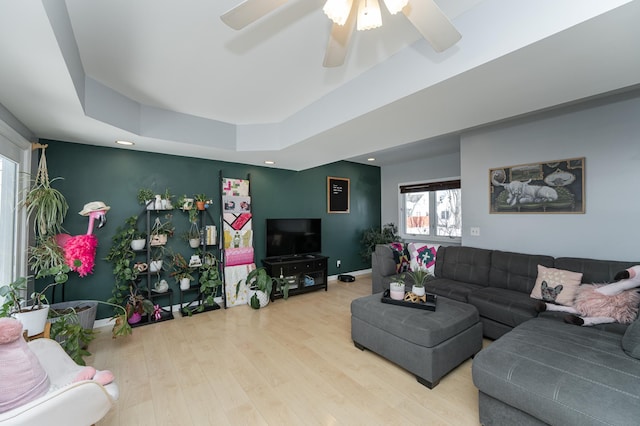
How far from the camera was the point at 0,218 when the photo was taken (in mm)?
2250

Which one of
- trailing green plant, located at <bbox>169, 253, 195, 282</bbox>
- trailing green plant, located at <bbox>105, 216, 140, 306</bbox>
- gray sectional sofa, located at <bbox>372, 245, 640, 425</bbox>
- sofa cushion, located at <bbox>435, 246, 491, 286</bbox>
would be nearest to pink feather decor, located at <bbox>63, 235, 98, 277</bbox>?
trailing green plant, located at <bbox>105, 216, 140, 306</bbox>

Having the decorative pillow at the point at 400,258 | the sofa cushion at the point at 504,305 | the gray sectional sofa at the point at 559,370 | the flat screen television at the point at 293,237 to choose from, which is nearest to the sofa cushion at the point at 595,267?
the gray sectional sofa at the point at 559,370

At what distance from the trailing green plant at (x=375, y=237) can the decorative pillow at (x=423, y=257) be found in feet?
5.03

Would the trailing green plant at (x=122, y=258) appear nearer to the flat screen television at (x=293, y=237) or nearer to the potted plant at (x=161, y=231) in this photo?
the potted plant at (x=161, y=231)

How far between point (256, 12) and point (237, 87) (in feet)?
4.72

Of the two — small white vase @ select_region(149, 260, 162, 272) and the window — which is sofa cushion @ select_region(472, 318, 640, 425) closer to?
the window

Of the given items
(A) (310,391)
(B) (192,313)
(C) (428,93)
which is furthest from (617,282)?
(B) (192,313)

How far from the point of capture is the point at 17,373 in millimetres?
1247

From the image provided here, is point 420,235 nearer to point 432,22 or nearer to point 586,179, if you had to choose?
point 586,179

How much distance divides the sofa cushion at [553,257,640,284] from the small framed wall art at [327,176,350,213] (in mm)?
3586

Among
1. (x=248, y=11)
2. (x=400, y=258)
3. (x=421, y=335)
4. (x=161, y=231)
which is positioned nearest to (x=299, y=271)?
(x=400, y=258)

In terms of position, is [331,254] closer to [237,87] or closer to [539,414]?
[237,87]

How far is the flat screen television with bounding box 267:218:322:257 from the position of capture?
4398 mm

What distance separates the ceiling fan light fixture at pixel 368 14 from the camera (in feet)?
3.79
